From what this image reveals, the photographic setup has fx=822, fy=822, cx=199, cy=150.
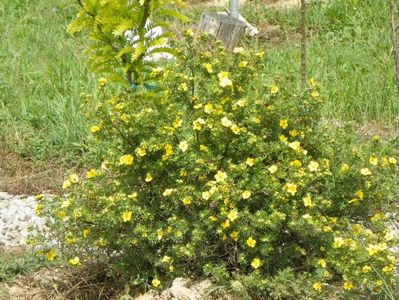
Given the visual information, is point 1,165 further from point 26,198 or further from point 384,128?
point 384,128

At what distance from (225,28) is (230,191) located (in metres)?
4.18

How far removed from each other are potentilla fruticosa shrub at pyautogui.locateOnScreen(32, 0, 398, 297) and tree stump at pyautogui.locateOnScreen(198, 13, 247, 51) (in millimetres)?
3502

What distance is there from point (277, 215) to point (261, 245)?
21 cm

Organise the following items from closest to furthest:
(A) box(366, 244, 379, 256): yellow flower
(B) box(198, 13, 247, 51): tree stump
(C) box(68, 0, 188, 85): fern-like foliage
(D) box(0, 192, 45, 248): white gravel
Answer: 1. (A) box(366, 244, 379, 256): yellow flower
2. (C) box(68, 0, 188, 85): fern-like foliage
3. (D) box(0, 192, 45, 248): white gravel
4. (B) box(198, 13, 247, 51): tree stump

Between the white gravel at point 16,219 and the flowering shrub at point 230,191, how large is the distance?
45.5 inches

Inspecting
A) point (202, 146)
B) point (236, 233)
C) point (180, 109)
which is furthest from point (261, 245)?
point (180, 109)

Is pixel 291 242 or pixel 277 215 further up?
pixel 277 215

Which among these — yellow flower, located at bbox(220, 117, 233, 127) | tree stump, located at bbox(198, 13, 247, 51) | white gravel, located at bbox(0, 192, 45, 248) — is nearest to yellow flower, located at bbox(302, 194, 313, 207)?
yellow flower, located at bbox(220, 117, 233, 127)

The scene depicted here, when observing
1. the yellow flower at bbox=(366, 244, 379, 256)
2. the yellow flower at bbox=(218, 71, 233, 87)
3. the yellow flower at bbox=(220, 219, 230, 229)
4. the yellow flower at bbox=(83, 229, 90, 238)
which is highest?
the yellow flower at bbox=(218, 71, 233, 87)

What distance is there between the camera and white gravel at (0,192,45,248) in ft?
17.5

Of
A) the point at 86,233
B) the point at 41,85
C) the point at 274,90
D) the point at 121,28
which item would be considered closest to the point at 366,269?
the point at 274,90

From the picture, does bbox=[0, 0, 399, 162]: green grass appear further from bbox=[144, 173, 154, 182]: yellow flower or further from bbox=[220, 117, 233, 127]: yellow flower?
bbox=[144, 173, 154, 182]: yellow flower

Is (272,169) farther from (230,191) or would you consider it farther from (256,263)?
(256,263)

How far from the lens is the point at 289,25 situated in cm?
935
